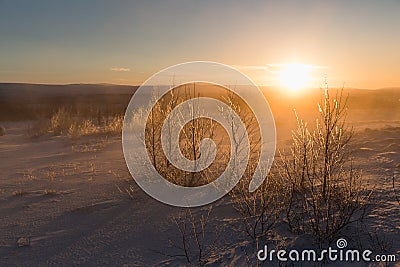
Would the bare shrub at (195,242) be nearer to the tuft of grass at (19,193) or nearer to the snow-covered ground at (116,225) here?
the snow-covered ground at (116,225)

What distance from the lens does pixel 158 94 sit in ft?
24.9

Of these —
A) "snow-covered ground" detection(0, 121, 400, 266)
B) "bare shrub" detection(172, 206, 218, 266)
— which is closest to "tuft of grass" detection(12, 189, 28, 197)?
"snow-covered ground" detection(0, 121, 400, 266)

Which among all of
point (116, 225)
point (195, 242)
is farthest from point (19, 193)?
point (195, 242)

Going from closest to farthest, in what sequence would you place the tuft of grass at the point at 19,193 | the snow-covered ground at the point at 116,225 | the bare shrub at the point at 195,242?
the bare shrub at the point at 195,242, the snow-covered ground at the point at 116,225, the tuft of grass at the point at 19,193

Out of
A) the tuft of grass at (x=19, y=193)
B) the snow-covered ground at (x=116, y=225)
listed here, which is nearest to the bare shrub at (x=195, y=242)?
the snow-covered ground at (x=116, y=225)

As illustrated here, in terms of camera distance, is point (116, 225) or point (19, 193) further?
point (19, 193)

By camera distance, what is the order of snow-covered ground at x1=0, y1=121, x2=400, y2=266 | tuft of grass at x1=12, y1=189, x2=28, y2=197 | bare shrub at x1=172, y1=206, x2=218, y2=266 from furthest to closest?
tuft of grass at x1=12, y1=189, x2=28, y2=197 < snow-covered ground at x1=0, y1=121, x2=400, y2=266 < bare shrub at x1=172, y1=206, x2=218, y2=266

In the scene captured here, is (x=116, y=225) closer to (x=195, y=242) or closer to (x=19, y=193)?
(x=195, y=242)

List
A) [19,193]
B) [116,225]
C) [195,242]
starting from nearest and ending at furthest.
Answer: [195,242], [116,225], [19,193]

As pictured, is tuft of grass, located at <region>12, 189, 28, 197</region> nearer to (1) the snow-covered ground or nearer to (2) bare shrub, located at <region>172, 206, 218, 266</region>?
(1) the snow-covered ground

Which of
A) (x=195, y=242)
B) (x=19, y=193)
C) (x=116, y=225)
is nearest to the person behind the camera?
(x=195, y=242)

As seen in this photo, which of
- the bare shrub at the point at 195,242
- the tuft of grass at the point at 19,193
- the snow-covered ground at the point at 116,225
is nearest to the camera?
the bare shrub at the point at 195,242

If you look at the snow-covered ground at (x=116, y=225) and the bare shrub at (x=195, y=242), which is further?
the snow-covered ground at (x=116, y=225)

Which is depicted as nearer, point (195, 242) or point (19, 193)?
point (195, 242)
